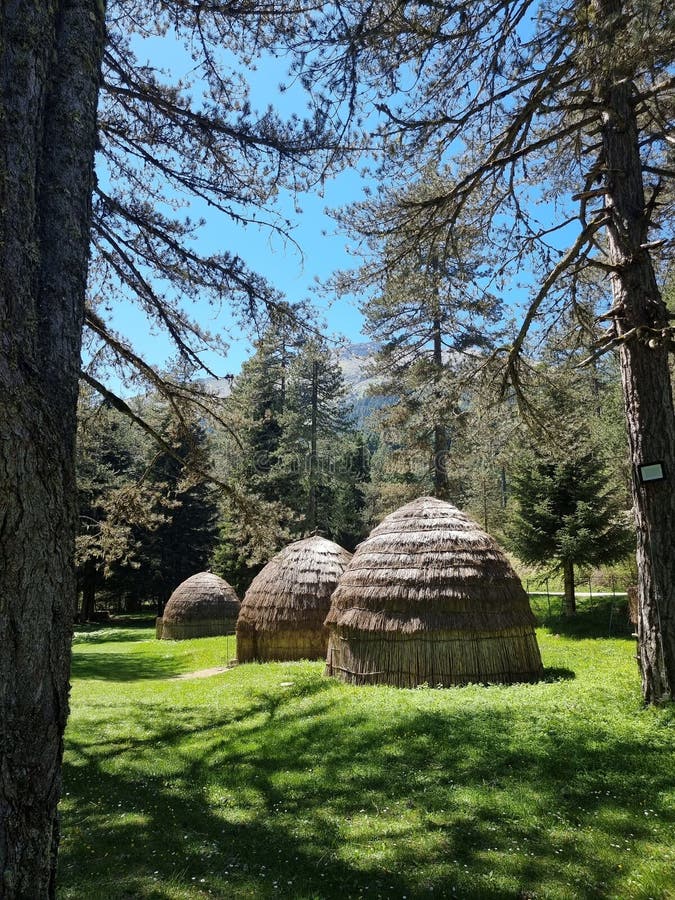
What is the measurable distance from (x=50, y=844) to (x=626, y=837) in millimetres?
3968

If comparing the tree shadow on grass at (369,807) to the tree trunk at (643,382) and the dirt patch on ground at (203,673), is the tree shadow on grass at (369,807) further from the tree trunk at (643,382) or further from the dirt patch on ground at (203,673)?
the dirt patch on ground at (203,673)

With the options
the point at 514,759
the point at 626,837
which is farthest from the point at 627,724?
the point at 626,837

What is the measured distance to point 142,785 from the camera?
6.11 meters

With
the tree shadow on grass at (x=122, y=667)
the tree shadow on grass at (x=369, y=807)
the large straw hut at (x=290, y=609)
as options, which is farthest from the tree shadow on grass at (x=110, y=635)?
the tree shadow on grass at (x=369, y=807)

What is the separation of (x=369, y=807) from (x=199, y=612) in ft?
61.1

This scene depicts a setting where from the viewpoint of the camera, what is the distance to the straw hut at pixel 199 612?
877 inches

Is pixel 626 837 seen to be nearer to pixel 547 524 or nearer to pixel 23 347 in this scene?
pixel 23 347

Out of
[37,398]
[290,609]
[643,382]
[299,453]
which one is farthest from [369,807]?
[299,453]

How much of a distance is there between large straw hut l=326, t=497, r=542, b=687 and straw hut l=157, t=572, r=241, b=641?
13.3m

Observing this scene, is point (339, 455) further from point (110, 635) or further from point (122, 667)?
point (122, 667)

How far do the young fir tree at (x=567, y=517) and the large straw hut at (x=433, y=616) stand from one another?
7.30 meters

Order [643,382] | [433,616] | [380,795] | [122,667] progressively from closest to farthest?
[380,795], [643,382], [433,616], [122,667]

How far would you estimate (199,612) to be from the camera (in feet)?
73.6

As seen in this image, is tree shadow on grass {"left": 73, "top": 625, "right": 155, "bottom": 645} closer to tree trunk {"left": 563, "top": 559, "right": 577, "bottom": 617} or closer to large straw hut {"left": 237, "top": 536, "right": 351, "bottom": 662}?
large straw hut {"left": 237, "top": 536, "right": 351, "bottom": 662}
